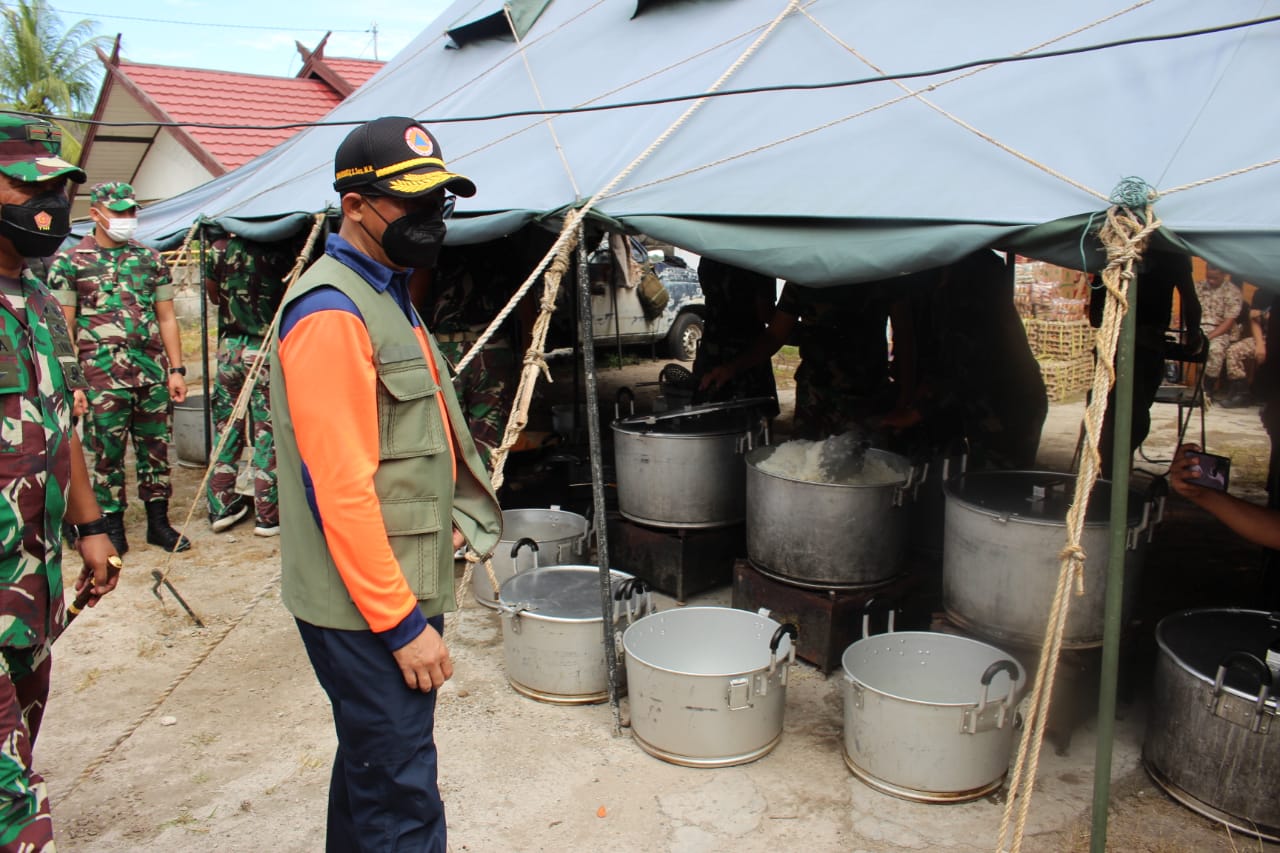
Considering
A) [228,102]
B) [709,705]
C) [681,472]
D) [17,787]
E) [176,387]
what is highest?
[228,102]

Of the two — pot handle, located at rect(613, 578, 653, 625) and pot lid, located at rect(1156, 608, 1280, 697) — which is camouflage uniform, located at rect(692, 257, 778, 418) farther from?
pot lid, located at rect(1156, 608, 1280, 697)

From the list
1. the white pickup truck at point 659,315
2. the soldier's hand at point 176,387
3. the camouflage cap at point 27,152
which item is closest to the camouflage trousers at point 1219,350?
the white pickup truck at point 659,315

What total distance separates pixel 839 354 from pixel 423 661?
4.13 m

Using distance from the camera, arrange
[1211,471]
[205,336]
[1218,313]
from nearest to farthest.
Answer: [1211,471] < [205,336] < [1218,313]

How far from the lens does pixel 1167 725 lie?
3082 mm

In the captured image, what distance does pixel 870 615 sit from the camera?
3891 millimetres

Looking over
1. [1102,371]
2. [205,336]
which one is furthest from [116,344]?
[1102,371]

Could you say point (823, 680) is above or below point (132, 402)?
below

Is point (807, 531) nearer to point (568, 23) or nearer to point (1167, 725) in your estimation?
point (1167, 725)

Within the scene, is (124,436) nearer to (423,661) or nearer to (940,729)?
(423,661)

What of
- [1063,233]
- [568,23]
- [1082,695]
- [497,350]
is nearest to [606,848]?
[1082,695]

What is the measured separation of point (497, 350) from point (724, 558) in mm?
1957

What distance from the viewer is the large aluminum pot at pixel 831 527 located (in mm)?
3822

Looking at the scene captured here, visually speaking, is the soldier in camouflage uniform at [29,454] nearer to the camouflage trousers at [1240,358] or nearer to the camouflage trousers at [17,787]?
the camouflage trousers at [17,787]
